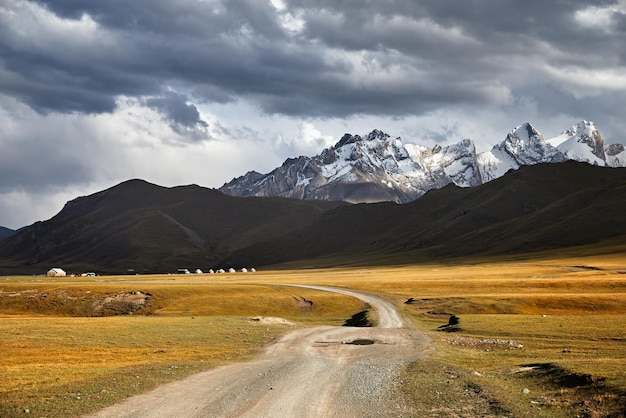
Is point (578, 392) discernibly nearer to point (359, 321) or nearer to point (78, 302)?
point (359, 321)

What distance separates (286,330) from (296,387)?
30195mm

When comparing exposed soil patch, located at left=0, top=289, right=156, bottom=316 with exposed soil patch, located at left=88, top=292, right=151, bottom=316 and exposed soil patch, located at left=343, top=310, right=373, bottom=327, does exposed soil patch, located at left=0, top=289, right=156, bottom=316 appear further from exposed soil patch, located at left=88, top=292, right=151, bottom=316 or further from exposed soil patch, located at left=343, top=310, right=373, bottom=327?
exposed soil patch, located at left=343, top=310, right=373, bottom=327

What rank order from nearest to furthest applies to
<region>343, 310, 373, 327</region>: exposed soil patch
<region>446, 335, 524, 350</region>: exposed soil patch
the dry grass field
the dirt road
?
the dirt road → the dry grass field → <region>446, 335, 524, 350</region>: exposed soil patch → <region>343, 310, 373, 327</region>: exposed soil patch

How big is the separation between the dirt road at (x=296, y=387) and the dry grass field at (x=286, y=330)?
5.36 ft

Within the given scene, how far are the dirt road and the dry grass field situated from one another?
5.36ft

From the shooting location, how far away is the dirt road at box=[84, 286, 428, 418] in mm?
27656

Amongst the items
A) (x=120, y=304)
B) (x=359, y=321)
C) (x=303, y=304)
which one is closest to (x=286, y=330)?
(x=359, y=321)

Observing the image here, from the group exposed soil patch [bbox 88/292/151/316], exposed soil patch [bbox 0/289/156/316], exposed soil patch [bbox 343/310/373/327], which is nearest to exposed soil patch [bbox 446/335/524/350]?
exposed soil patch [bbox 343/310/373/327]

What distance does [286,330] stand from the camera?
63000 mm

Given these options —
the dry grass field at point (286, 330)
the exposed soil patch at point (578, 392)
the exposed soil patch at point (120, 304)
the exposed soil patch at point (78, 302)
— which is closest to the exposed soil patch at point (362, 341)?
the dry grass field at point (286, 330)

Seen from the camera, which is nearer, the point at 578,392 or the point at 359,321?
the point at 578,392

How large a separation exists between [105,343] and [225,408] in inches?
1148

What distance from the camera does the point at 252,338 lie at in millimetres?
56219

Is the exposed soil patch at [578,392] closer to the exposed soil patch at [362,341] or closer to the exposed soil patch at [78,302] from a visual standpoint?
the exposed soil patch at [362,341]
